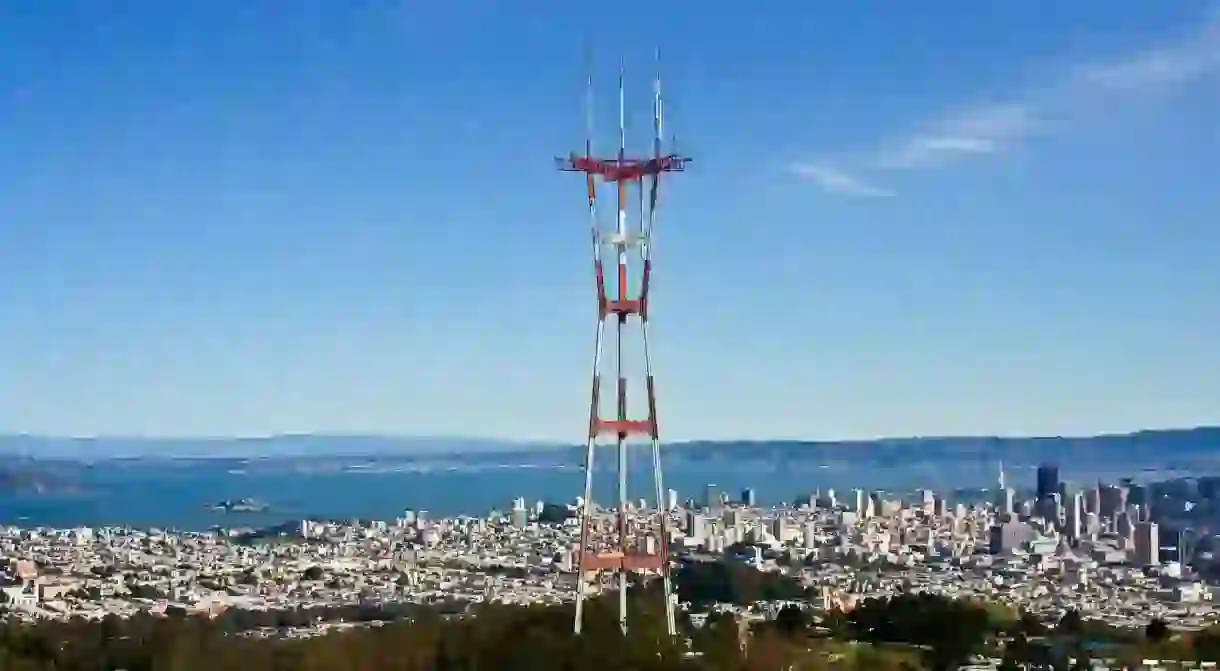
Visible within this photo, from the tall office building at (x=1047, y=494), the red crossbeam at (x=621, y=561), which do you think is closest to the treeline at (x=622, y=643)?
the red crossbeam at (x=621, y=561)

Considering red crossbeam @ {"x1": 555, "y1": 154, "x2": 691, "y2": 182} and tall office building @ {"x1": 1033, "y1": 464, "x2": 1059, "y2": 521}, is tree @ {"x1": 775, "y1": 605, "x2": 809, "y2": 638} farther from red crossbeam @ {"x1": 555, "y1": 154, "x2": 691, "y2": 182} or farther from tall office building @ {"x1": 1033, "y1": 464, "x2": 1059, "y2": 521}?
tall office building @ {"x1": 1033, "y1": 464, "x2": 1059, "y2": 521}

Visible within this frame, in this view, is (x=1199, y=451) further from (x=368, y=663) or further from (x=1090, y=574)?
(x=368, y=663)

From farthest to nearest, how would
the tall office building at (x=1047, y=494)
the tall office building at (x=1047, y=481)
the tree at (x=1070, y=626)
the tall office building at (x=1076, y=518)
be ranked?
the tall office building at (x=1047, y=481)
the tall office building at (x=1047, y=494)
the tall office building at (x=1076, y=518)
the tree at (x=1070, y=626)

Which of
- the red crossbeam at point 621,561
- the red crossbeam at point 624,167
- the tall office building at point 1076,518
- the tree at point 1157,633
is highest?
the red crossbeam at point 624,167

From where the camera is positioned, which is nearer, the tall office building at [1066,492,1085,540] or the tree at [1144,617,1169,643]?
the tree at [1144,617,1169,643]

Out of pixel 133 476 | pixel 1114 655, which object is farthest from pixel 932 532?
pixel 133 476

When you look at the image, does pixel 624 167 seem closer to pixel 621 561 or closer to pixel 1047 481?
pixel 621 561

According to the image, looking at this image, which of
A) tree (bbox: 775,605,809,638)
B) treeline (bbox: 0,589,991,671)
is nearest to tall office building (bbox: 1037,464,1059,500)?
tree (bbox: 775,605,809,638)

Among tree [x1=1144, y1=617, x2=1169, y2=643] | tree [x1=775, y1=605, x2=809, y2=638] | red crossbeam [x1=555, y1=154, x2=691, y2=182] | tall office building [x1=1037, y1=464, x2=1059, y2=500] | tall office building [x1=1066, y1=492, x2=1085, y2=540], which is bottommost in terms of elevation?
tree [x1=1144, y1=617, x2=1169, y2=643]

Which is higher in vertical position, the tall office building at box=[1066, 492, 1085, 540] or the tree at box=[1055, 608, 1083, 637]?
the tall office building at box=[1066, 492, 1085, 540]

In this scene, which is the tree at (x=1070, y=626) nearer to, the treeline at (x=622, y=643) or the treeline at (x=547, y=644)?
the treeline at (x=622, y=643)

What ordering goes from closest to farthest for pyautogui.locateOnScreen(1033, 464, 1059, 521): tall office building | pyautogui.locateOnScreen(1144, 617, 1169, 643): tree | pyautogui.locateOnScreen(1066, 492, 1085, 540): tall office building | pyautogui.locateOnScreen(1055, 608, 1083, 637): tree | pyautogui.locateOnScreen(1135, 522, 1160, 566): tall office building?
pyautogui.locateOnScreen(1144, 617, 1169, 643): tree < pyautogui.locateOnScreen(1055, 608, 1083, 637): tree < pyautogui.locateOnScreen(1135, 522, 1160, 566): tall office building < pyautogui.locateOnScreen(1066, 492, 1085, 540): tall office building < pyautogui.locateOnScreen(1033, 464, 1059, 521): tall office building
